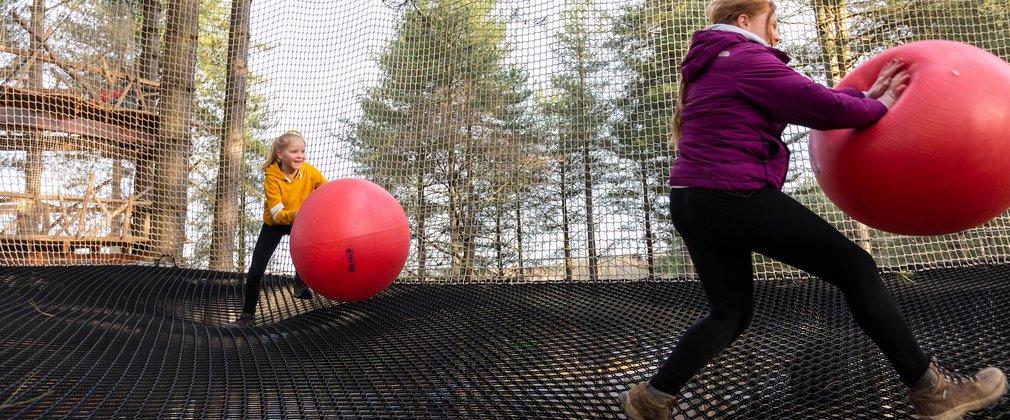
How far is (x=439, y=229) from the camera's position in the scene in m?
6.37

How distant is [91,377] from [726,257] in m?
2.21

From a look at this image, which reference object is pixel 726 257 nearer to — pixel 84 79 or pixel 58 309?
pixel 58 309

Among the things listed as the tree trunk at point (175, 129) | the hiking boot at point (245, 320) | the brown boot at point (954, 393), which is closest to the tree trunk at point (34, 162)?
the tree trunk at point (175, 129)

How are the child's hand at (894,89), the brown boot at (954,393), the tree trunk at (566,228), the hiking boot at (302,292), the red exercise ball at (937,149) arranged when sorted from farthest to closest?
1. the tree trunk at (566,228)
2. the hiking boot at (302,292)
3. the child's hand at (894,89)
4. the red exercise ball at (937,149)
5. the brown boot at (954,393)

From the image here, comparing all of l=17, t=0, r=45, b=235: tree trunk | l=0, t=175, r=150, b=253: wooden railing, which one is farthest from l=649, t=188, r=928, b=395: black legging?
l=17, t=0, r=45, b=235: tree trunk

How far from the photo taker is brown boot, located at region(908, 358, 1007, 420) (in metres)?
1.46

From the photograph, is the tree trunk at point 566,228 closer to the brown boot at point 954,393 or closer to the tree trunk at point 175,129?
the brown boot at point 954,393

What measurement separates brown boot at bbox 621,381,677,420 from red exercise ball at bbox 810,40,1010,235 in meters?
0.80

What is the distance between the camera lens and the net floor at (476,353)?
6.42 ft

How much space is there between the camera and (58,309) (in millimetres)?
3469

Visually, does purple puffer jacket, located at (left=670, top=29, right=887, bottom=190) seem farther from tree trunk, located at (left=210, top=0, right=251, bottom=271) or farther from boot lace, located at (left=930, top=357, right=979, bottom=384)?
tree trunk, located at (left=210, top=0, right=251, bottom=271)

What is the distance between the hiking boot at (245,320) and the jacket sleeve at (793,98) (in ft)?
11.1

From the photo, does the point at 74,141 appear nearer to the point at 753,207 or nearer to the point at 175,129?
the point at 175,129

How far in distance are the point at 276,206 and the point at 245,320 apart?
77 cm
